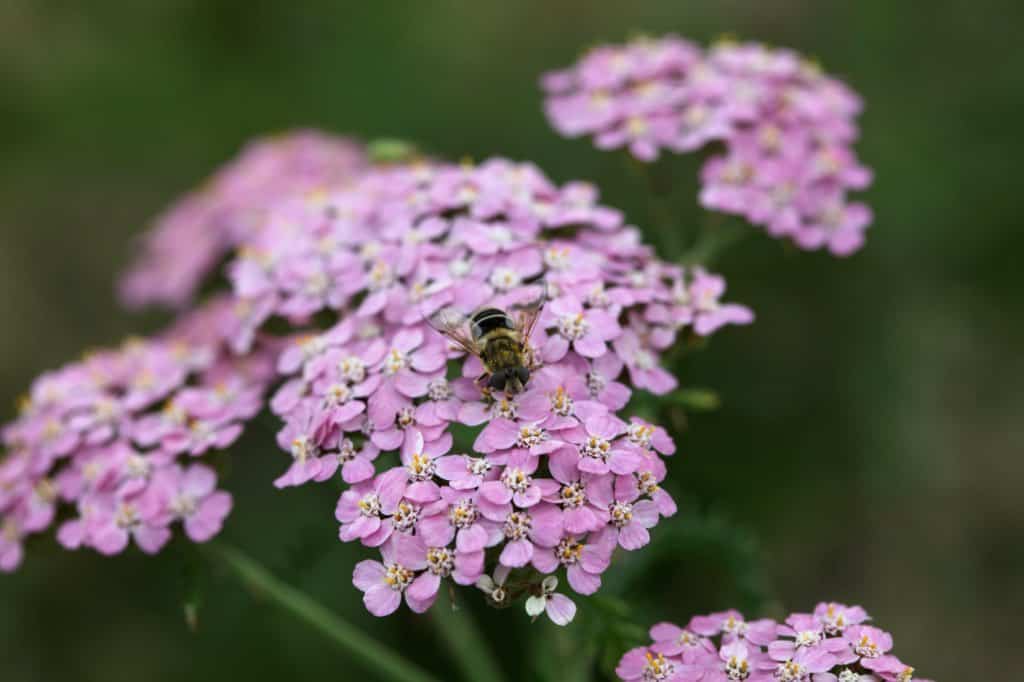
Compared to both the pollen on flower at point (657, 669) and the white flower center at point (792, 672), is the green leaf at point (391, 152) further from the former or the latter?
the white flower center at point (792, 672)

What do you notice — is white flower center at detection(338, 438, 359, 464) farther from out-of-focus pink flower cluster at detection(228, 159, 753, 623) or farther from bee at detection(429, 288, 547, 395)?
bee at detection(429, 288, 547, 395)

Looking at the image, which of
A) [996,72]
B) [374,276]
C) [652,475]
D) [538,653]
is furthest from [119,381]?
[996,72]

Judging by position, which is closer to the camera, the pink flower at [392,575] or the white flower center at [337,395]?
Answer: the pink flower at [392,575]

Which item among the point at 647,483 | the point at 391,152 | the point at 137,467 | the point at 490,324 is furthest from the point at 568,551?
the point at 391,152

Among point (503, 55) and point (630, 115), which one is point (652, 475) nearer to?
point (630, 115)

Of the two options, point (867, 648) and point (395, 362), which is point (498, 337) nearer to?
point (395, 362)

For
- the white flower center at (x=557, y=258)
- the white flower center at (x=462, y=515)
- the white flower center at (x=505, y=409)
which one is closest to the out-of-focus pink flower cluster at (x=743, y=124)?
the white flower center at (x=557, y=258)

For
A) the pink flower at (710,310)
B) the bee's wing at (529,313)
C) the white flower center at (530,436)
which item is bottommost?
the white flower center at (530,436)

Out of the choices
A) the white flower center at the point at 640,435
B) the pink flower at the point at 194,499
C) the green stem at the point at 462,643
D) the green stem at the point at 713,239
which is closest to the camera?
the white flower center at the point at 640,435
